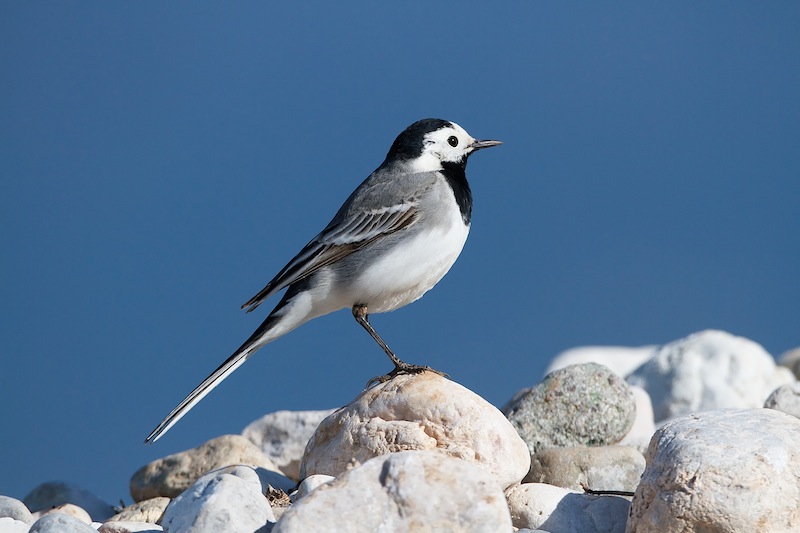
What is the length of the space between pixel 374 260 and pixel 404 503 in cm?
336

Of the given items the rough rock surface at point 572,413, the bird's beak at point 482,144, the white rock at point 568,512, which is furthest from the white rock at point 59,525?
the bird's beak at point 482,144

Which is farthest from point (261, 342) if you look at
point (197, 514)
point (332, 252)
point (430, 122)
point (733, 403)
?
point (733, 403)

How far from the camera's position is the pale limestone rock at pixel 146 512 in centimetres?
824

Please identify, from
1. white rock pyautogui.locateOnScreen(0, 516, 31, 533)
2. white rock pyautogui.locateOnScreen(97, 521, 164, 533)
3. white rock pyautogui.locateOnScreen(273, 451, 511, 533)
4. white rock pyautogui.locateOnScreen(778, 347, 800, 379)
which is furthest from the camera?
white rock pyautogui.locateOnScreen(778, 347, 800, 379)

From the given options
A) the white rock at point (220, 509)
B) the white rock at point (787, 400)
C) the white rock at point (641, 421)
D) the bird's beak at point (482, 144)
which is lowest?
the white rock at point (641, 421)

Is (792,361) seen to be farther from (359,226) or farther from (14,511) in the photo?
(14,511)

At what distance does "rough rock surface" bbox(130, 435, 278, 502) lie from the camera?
9141 mm

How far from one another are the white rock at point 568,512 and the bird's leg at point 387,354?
1.49 metres

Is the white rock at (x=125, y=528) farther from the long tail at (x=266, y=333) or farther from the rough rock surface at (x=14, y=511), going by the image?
the long tail at (x=266, y=333)

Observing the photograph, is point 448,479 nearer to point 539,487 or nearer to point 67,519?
point 539,487

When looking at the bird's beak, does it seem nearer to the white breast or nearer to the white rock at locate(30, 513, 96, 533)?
the white breast

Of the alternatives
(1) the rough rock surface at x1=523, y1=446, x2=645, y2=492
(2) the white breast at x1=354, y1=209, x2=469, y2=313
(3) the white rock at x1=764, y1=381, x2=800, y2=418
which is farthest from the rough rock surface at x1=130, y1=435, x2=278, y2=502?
(3) the white rock at x1=764, y1=381, x2=800, y2=418

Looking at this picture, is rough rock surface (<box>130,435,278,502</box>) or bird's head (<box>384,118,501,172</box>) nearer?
bird's head (<box>384,118,501,172</box>)

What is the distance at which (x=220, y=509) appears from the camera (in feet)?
17.9
